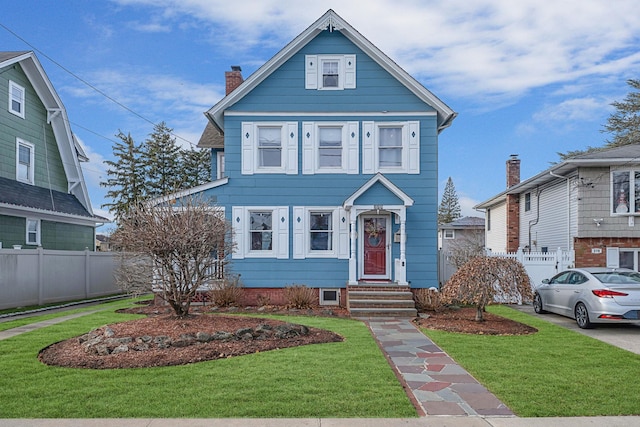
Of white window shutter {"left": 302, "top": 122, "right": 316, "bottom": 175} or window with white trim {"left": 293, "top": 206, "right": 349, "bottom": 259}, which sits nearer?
window with white trim {"left": 293, "top": 206, "right": 349, "bottom": 259}

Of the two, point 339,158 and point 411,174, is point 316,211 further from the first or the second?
point 411,174

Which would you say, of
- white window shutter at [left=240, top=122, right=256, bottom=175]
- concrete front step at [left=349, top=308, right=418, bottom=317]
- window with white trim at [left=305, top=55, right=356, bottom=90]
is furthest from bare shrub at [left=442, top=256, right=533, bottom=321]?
white window shutter at [left=240, top=122, right=256, bottom=175]

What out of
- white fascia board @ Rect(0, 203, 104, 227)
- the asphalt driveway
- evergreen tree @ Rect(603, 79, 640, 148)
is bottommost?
the asphalt driveway

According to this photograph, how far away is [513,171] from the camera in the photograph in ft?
81.6

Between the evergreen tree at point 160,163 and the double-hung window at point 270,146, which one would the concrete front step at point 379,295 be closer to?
the double-hung window at point 270,146

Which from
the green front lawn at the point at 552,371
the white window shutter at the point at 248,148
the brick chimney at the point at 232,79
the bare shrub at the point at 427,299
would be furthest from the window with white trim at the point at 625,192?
the brick chimney at the point at 232,79

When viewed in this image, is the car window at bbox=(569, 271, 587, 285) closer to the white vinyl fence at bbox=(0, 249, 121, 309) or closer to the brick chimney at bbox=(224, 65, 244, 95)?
the white vinyl fence at bbox=(0, 249, 121, 309)

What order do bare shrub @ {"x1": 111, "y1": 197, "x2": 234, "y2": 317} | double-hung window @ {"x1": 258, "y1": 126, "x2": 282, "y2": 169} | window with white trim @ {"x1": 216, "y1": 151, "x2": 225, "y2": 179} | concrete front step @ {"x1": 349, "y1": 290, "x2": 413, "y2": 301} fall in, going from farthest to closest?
window with white trim @ {"x1": 216, "y1": 151, "x2": 225, "y2": 179}, double-hung window @ {"x1": 258, "y1": 126, "x2": 282, "y2": 169}, concrete front step @ {"x1": 349, "y1": 290, "x2": 413, "y2": 301}, bare shrub @ {"x1": 111, "y1": 197, "x2": 234, "y2": 317}

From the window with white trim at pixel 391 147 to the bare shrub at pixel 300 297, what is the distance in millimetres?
4318

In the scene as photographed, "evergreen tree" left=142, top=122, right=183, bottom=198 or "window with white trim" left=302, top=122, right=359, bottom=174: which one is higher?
"evergreen tree" left=142, top=122, right=183, bottom=198

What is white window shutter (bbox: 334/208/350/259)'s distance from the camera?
14844 mm

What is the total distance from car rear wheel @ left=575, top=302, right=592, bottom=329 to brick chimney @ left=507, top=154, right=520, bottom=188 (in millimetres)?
14639

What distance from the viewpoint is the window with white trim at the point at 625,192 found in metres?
16.0

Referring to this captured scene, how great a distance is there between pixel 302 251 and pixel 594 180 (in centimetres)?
1069
